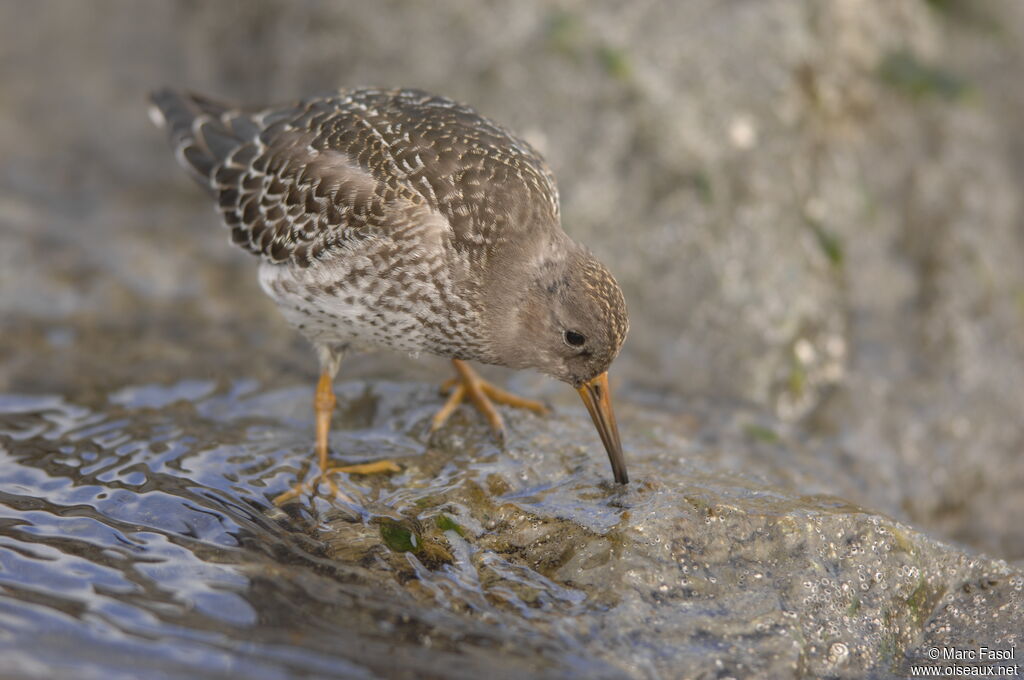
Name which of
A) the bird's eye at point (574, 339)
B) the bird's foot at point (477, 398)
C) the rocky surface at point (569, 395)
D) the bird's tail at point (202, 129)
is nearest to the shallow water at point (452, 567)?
the rocky surface at point (569, 395)

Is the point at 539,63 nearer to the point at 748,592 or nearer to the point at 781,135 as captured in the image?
the point at 781,135

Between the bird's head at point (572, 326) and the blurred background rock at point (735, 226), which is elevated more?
the blurred background rock at point (735, 226)

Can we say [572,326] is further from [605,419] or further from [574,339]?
[605,419]

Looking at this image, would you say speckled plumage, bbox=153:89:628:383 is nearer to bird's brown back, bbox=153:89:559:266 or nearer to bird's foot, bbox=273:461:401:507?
bird's brown back, bbox=153:89:559:266

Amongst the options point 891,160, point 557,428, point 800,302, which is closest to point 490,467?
point 557,428

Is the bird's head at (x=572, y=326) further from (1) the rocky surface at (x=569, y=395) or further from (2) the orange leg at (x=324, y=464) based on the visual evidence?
(2) the orange leg at (x=324, y=464)
